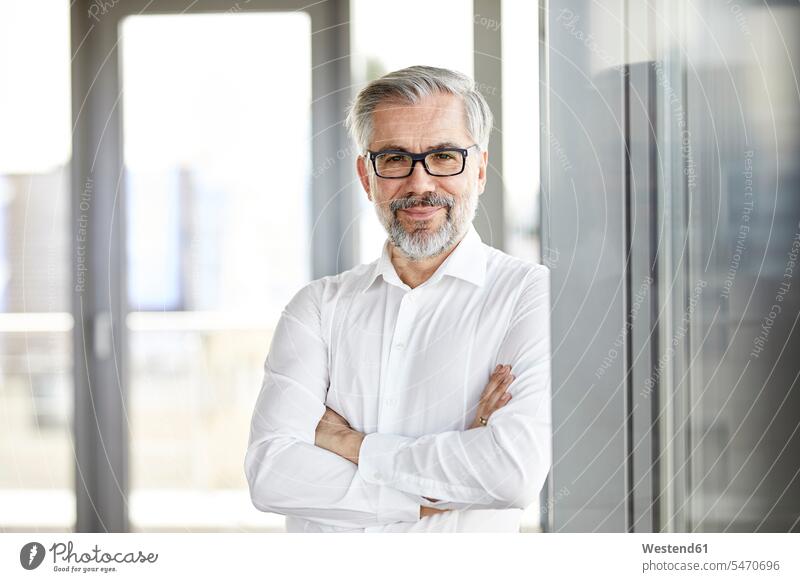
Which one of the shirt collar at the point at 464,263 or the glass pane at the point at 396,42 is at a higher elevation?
the glass pane at the point at 396,42

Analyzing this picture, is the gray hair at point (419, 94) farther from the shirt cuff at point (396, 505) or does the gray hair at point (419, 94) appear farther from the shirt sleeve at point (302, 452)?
the shirt cuff at point (396, 505)

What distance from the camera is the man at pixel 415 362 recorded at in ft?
1.99

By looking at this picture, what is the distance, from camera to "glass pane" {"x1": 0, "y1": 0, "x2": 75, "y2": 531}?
0.70m

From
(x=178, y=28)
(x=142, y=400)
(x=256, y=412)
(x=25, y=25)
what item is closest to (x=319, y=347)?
(x=256, y=412)

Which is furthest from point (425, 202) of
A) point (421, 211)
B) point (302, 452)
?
point (302, 452)

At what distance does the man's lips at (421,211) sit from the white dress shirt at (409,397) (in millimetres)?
42

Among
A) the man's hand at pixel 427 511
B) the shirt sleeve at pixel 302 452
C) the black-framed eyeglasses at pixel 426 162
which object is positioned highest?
the black-framed eyeglasses at pixel 426 162

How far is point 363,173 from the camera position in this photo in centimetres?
64

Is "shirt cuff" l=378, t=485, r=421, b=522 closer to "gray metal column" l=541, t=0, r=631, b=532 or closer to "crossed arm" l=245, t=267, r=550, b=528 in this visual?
"crossed arm" l=245, t=267, r=550, b=528

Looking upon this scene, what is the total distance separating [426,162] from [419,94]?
2.6 inches

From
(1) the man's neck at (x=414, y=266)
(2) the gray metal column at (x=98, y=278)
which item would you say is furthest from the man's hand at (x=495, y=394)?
(2) the gray metal column at (x=98, y=278)

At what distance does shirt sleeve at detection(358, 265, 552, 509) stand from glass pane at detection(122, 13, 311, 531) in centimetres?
14
